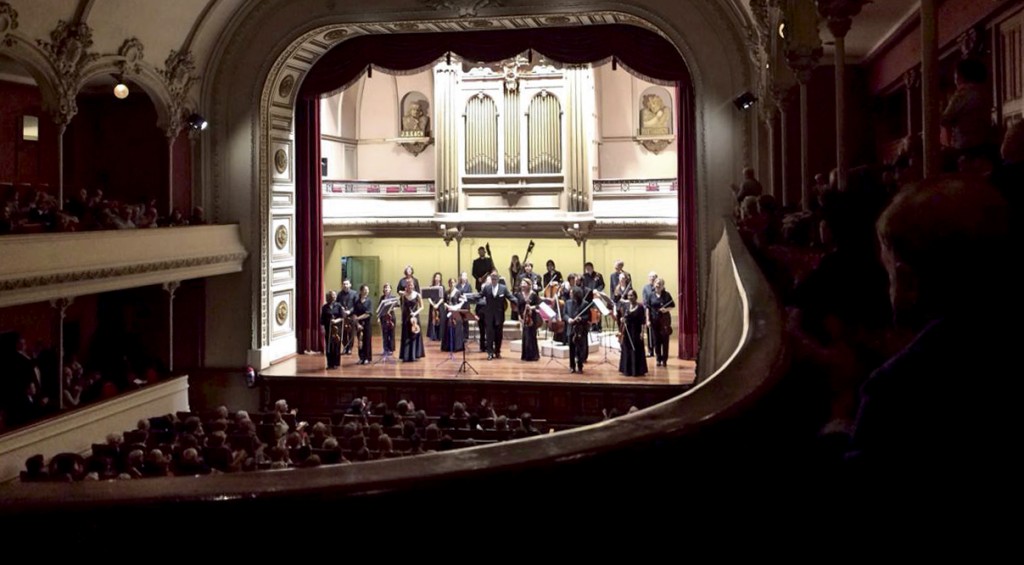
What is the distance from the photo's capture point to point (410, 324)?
16.0 m

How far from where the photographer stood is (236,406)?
1549 cm

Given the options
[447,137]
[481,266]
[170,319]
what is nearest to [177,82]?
[170,319]

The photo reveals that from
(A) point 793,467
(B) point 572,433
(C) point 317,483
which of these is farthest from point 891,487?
(C) point 317,483

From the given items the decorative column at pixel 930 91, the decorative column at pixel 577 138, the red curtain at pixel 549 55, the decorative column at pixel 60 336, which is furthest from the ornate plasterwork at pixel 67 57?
the decorative column at pixel 930 91

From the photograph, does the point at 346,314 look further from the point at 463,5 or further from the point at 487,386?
the point at 463,5

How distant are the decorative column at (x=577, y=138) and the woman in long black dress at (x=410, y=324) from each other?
4163 millimetres

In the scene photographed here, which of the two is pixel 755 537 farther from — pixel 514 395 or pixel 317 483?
pixel 514 395

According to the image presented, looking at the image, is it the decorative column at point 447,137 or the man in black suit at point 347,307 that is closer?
the man in black suit at point 347,307

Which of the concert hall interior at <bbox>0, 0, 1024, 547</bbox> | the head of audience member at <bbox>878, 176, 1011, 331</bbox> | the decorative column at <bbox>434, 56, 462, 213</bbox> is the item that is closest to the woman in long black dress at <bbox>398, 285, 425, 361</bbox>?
the concert hall interior at <bbox>0, 0, 1024, 547</bbox>

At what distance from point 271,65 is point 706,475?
51.3 ft

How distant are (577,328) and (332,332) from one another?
4079 millimetres

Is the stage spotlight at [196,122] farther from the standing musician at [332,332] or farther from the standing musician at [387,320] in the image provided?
the standing musician at [387,320]

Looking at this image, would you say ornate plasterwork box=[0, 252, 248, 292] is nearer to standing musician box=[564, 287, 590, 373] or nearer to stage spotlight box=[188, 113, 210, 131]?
stage spotlight box=[188, 113, 210, 131]

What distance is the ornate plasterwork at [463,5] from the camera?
14.8 m
